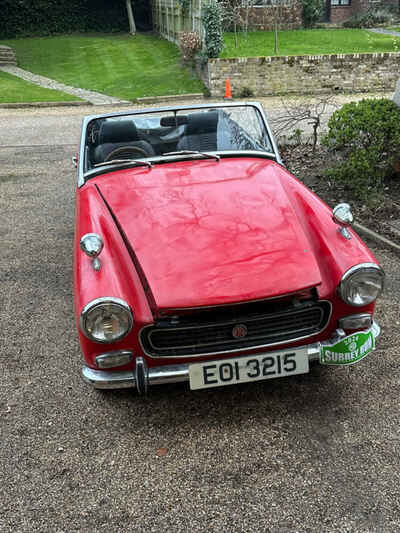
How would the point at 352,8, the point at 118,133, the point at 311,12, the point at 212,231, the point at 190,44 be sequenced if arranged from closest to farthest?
the point at 212,231 → the point at 118,133 → the point at 190,44 → the point at 311,12 → the point at 352,8

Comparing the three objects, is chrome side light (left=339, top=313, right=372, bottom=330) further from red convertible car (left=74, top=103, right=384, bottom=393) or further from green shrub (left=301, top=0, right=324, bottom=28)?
green shrub (left=301, top=0, right=324, bottom=28)

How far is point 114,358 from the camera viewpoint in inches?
104

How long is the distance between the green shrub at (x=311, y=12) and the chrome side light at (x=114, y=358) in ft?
81.6

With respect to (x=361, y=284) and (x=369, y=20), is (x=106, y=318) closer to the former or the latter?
(x=361, y=284)

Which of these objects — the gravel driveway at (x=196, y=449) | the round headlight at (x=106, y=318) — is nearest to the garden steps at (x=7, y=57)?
the gravel driveway at (x=196, y=449)

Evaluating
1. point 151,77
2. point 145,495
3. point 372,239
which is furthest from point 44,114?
point 145,495

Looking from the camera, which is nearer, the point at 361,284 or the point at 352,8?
the point at 361,284

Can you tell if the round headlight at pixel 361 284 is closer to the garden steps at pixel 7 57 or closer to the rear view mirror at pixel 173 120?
the rear view mirror at pixel 173 120

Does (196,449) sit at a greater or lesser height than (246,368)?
lesser

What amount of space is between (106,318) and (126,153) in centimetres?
195

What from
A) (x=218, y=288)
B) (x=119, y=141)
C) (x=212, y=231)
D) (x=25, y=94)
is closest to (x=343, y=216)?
(x=212, y=231)

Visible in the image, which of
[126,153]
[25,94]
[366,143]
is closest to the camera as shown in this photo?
[126,153]

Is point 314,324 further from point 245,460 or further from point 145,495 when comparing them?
point 145,495

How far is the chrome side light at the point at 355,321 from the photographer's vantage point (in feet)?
9.23
